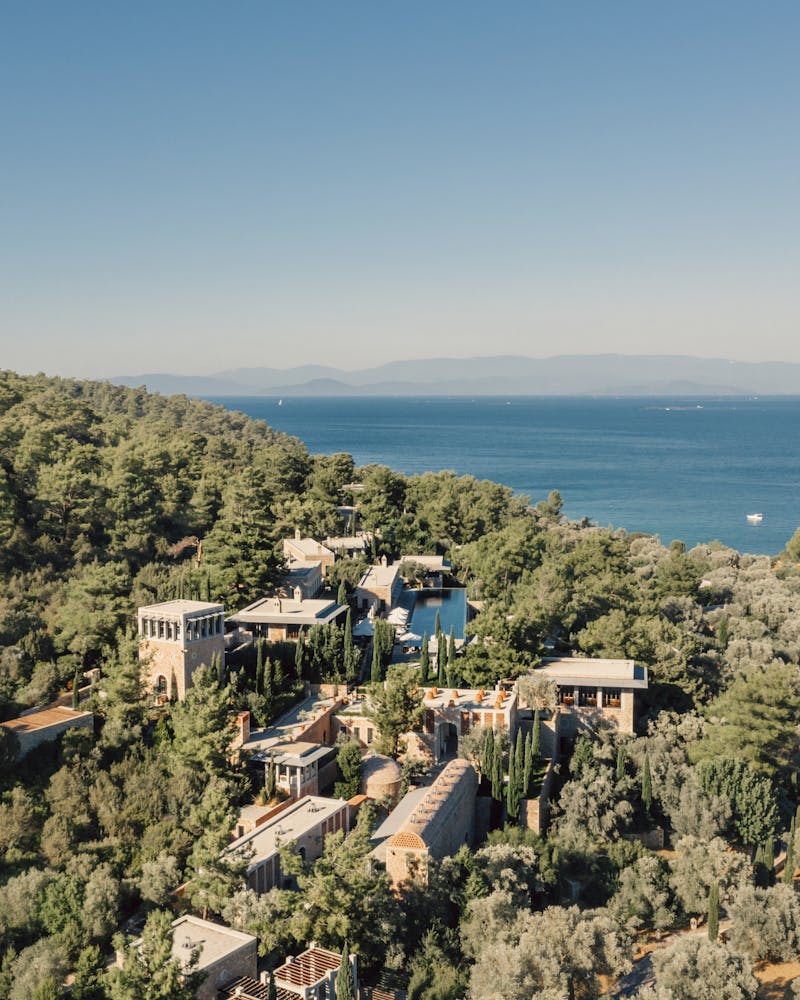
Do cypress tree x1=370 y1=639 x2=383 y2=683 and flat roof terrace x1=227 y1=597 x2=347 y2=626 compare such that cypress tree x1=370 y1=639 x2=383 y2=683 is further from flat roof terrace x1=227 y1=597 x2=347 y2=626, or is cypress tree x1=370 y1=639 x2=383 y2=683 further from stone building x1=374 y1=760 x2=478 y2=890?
stone building x1=374 y1=760 x2=478 y2=890

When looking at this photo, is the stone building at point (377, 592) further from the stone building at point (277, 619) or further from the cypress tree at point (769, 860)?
the cypress tree at point (769, 860)

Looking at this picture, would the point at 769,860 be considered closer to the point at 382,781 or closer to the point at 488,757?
the point at 488,757

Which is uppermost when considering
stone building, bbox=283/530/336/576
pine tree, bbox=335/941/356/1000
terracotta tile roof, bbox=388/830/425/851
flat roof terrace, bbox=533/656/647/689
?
stone building, bbox=283/530/336/576

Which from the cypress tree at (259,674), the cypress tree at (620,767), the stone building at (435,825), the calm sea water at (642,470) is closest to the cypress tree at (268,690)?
the cypress tree at (259,674)

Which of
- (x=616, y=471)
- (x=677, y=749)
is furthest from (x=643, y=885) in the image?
(x=616, y=471)

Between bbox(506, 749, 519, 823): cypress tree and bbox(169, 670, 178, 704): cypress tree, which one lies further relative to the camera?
bbox(169, 670, 178, 704): cypress tree

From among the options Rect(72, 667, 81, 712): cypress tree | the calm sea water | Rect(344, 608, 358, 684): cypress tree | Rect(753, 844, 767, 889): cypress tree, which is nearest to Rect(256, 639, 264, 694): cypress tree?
Rect(344, 608, 358, 684): cypress tree

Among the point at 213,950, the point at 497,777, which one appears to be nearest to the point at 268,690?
the point at 497,777

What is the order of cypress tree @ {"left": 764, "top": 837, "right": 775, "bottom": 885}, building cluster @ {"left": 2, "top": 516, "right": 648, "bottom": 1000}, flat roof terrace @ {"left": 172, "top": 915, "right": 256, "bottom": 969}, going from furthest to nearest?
1. cypress tree @ {"left": 764, "top": 837, "right": 775, "bottom": 885}
2. building cluster @ {"left": 2, "top": 516, "right": 648, "bottom": 1000}
3. flat roof terrace @ {"left": 172, "top": 915, "right": 256, "bottom": 969}
